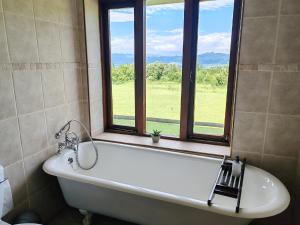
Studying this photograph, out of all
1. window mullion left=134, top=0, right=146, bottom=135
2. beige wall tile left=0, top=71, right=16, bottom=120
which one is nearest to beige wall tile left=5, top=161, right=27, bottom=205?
beige wall tile left=0, top=71, right=16, bottom=120

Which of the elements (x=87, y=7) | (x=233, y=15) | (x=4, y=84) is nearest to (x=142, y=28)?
(x=87, y=7)

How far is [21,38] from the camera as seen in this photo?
166 cm

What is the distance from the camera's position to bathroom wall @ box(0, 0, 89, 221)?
5.26 ft

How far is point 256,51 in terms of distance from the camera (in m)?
1.69

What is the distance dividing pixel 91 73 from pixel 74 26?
0.48 metres

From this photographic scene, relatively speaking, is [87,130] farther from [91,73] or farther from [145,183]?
[145,183]

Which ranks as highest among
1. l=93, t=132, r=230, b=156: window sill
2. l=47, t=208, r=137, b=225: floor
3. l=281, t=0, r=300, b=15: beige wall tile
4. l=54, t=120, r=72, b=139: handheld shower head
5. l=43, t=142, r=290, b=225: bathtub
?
l=281, t=0, r=300, b=15: beige wall tile

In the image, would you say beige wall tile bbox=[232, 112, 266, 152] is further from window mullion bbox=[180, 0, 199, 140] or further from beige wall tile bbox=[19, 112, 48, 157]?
beige wall tile bbox=[19, 112, 48, 157]

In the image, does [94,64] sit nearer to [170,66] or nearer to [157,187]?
[170,66]

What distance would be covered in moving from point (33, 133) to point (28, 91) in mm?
348

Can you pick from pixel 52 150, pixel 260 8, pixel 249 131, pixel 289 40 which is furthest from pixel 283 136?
pixel 52 150

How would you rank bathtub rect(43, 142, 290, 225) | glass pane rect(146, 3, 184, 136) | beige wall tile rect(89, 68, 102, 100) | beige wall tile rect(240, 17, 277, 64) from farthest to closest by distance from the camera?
beige wall tile rect(89, 68, 102, 100)
glass pane rect(146, 3, 184, 136)
beige wall tile rect(240, 17, 277, 64)
bathtub rect(43, 142, 290, 225)

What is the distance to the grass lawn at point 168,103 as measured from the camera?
221cm

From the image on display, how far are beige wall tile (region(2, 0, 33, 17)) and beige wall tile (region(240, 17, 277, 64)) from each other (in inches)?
64.5
